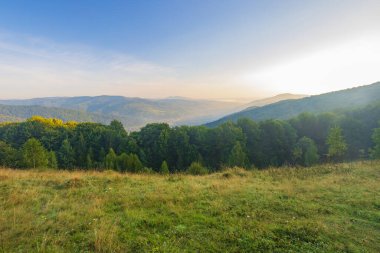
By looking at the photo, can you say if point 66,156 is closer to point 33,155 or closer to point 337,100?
point 33,155

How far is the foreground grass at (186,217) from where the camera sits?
5617 millimetres

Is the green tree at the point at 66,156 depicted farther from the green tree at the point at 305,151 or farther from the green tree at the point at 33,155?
the green tree at the point at 305,151

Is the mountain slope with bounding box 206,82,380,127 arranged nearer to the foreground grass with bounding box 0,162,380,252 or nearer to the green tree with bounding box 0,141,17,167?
the green tree with bounding box 0,141,17,167

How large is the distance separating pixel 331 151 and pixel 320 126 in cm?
1374

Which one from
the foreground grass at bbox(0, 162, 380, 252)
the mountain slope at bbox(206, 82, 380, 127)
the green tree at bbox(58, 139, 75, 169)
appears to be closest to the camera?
the foreground grass at bbox(0, 162, 380, 252)

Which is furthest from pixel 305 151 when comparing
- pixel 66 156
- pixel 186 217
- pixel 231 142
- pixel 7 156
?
pixel 7 156

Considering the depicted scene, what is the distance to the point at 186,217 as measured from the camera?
286 inches

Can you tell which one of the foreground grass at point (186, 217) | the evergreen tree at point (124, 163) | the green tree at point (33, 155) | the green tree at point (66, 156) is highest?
the foreground grass at point (186, 217)

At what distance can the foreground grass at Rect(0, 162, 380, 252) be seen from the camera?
5.62m

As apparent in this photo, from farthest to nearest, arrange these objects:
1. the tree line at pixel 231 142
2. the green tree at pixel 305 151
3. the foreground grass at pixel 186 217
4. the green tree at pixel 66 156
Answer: the tree line at pixel 231 142, the green tree at pixel 66 156, the green tree at pixel 305 151, the foreground grass at pixel 186 217

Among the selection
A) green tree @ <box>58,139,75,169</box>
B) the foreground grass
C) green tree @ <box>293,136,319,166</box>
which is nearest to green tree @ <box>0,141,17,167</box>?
green tree @ <box>58,139,75,169</box>

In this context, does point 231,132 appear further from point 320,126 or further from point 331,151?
point 320,126

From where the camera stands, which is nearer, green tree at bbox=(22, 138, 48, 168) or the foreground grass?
the foreground grass

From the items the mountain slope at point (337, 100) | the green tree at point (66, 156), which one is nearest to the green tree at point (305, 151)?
the mountain slope at point (337, 100)
